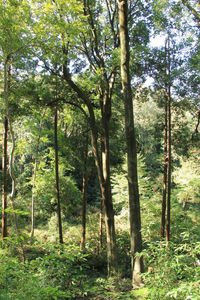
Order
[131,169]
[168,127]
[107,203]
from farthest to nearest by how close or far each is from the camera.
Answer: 1. [168,127]
2. [107,203]
3. [131,169]

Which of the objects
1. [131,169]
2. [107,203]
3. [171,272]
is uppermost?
[131,169]

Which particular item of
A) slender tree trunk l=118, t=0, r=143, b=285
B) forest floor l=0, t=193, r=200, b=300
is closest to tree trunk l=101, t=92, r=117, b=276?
forest floor l=0, t=193, r=200, b=300

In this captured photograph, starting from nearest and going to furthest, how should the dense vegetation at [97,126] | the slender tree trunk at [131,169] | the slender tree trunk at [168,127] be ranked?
the dense vegetation at [97,126] < the slender tree trunk at [131,169] < the slender tree trunk at [168,127]

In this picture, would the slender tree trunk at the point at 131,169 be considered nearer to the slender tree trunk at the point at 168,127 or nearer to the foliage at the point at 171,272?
the foliage at the point at 171,272

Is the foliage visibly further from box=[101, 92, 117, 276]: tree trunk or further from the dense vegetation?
box=[101, 92, 117, 276]: tree trunk

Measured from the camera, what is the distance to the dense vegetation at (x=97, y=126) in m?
3.69

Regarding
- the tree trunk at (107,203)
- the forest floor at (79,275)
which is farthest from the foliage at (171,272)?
the tree trunk at (107,203)

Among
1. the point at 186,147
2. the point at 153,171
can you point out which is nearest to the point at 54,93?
the point at 186,147

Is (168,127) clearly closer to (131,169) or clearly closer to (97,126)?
(97,126)

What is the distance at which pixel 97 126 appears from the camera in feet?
42.2

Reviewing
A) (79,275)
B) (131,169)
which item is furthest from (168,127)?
(79,275)

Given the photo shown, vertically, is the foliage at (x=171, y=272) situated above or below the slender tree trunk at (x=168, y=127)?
below

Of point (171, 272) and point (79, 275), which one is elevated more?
point (171, 272)

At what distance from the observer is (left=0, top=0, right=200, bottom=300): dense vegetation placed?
3.69 m
